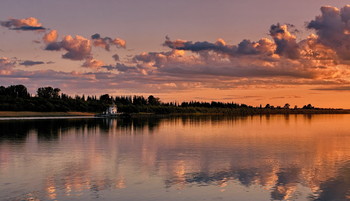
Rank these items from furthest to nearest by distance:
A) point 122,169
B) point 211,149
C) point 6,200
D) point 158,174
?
point 211,149 → point 122,169 → point 158,174 → point 6,200

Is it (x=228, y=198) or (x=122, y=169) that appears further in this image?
(x=122, y=169)

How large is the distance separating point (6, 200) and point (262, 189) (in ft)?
51.4

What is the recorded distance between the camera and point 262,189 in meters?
25.4

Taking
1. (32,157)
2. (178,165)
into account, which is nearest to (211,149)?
(178,165)

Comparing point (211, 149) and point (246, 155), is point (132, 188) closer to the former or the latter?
point (246, 155)

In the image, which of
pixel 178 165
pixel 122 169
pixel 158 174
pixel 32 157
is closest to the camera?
pixel 158 174

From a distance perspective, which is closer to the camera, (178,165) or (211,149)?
(178,165)

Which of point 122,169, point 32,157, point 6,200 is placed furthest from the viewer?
point 32,157

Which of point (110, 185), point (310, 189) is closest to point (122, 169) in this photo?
point (110, 185)

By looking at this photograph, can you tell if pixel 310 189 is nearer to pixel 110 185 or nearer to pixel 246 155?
pixel 110 185

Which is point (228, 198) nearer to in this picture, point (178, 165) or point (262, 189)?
point (262, 189)

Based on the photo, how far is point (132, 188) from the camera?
1005 inches

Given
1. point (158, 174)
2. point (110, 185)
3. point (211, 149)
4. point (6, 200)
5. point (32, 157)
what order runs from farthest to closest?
point (211, 149)
point (32, 157)
point (158, 174)
point (110, 185)
point (6, 200)

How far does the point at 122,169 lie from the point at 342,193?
17316mm
